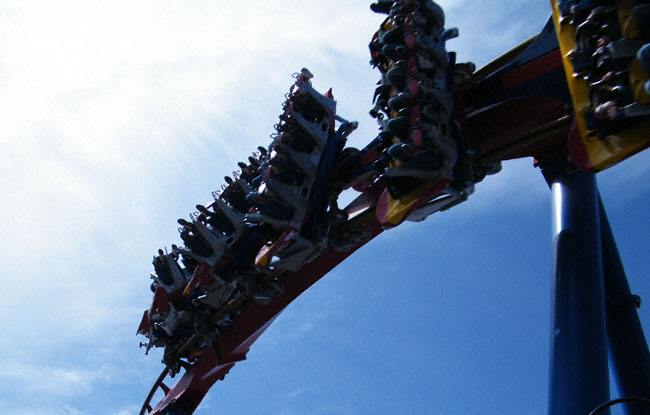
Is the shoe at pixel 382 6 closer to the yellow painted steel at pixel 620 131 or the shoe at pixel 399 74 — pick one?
the shoe at pixel 399 74

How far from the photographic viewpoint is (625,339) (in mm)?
5414

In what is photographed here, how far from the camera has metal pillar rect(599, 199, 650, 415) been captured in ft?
17.0

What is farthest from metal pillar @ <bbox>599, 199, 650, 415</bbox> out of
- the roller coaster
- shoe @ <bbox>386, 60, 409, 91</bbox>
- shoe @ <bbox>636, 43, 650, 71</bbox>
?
shoe @ <bbox>636, 43, 650, 71</bbox>

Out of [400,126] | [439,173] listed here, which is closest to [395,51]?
[400,126]

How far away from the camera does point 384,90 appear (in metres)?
6.21

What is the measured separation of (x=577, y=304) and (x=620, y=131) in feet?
3.94

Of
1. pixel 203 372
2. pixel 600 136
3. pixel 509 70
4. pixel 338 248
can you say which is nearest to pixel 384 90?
pixel 509 70

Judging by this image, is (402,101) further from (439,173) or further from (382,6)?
(382,6)

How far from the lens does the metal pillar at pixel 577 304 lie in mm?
4375

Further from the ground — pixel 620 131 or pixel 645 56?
pixel 645 56

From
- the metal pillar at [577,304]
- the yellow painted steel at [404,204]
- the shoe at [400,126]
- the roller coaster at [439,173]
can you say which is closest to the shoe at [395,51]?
the roller coaster at [439,173]

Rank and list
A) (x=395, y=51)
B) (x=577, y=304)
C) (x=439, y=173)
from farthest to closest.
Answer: (x=395, y=51), (x=439, y=173), (x=577, y=304)

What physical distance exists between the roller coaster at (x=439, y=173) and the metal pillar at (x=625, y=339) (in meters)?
0.01

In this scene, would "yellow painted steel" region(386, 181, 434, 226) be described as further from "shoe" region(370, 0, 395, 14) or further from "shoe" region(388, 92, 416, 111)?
"shoe" region(370, 0, 395, 14)
